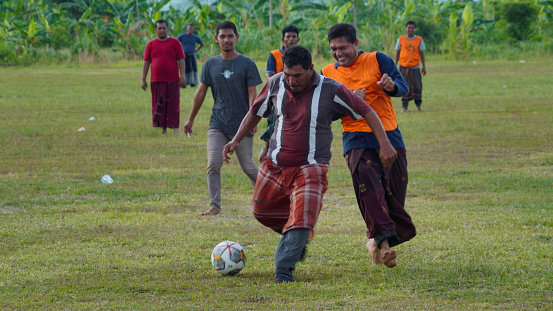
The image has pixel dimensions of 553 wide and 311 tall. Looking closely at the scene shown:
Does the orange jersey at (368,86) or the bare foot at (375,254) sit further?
the bare foot at (375,254)

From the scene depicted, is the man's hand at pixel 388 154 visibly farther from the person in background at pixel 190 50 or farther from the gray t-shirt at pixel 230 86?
the person in background at pixel 190 50

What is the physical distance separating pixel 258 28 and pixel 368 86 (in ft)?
102

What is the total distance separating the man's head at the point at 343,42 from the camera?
17.2 feet

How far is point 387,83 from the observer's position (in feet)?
16.7

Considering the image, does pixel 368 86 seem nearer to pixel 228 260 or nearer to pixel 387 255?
pixel 387 255

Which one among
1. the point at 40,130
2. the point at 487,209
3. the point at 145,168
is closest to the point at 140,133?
the point at 40,130

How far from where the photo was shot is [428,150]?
1130 cm

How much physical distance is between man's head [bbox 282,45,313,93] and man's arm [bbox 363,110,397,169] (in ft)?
1.59

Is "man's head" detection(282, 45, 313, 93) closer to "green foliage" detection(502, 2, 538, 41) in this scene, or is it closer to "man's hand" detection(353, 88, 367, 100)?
"man's hand" detection(353, 88, 367, 100)

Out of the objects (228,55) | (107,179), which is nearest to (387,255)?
(228,55)

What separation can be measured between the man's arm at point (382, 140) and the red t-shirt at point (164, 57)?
309 inches

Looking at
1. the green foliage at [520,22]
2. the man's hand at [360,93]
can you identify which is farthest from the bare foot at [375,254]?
the green foliage at [520,22]

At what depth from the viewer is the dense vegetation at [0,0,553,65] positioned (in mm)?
32969

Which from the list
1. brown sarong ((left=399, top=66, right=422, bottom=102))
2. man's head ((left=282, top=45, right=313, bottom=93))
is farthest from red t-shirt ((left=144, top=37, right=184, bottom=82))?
man's head ((left=282, top=45, right=313, bottom=93))
